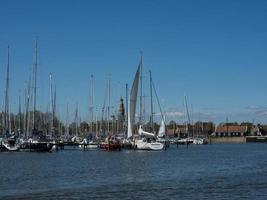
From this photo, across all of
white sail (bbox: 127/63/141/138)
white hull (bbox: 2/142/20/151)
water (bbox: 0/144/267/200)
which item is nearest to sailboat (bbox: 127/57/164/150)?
white sail (bbox: 127/63/141/138)

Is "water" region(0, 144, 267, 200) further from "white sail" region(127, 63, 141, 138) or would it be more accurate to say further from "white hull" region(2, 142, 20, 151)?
"white sail" region(127, 63, 141, 138)

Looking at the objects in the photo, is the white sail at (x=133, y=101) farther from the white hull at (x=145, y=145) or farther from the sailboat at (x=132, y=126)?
the white hull at (x=145, y=145)

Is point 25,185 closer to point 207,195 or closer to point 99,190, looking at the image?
point 99,190

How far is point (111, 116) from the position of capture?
497ft

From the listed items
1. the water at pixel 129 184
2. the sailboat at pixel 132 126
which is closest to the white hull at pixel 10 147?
the sailboat at pixel 132 126

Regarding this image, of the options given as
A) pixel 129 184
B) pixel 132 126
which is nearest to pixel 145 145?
pixel 132 126

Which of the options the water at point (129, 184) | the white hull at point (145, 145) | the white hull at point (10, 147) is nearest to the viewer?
the water at point (129, 184)

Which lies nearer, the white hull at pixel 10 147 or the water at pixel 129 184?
the water at pixel 129 184

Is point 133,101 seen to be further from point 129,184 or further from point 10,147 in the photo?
point 129,184

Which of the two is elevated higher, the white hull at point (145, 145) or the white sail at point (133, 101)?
the white sail at point (133, 101)

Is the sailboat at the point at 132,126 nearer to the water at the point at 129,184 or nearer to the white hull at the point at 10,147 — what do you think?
the white hull at the point at 10,147

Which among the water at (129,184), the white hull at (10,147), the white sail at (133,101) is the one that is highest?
the white sail at (133,101)

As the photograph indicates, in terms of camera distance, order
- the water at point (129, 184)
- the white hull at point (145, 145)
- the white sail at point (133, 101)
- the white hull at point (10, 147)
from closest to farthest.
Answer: the water at point (129, 184) < the white hull at point (10, 147) < the white hull at point (145, 145) < the white sail at point (133, 101)

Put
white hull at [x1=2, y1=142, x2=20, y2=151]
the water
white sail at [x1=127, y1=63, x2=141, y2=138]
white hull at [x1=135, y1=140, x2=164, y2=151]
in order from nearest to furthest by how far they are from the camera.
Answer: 1. the water
2. white hull at [x1=2, y1=142, x2=20, y2=151]
3. white hull at [x1=135, y1=140, x2=164, y2=151]
4. white sail at [x1=127, y1=63, x2=141, y2=138]
